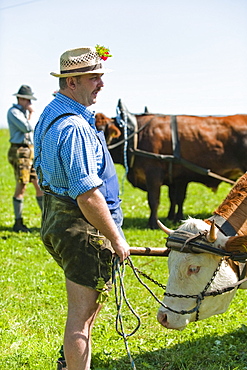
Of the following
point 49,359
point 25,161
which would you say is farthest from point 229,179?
point 49,359

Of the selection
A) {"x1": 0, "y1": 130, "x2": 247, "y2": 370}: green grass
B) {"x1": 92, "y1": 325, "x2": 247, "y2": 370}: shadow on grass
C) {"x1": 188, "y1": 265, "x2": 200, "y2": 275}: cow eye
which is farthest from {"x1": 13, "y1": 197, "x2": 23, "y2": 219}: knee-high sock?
{"x1": 188, "y1": 265, "x2": 200, "y2": 275}: cow eye

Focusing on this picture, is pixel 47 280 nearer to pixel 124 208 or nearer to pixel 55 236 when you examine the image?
pixel 55 236

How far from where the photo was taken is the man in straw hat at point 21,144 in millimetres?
9102

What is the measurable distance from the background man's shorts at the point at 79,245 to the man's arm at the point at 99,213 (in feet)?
0.55

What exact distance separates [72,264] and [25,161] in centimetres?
601

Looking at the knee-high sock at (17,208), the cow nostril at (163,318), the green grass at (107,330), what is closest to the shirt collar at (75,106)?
the cow nostril at (163,318)

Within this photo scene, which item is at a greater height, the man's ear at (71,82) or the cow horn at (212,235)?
the man's ear at (71,82)

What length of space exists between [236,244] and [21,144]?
259 inches

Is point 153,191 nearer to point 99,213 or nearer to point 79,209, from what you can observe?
point 79,209

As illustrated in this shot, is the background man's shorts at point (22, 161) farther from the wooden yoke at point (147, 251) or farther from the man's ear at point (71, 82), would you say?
the man's ear at point (71, 82)

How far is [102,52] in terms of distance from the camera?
3428 mm

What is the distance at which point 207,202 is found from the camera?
1280 cm

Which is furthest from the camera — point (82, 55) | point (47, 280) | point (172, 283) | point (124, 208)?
point (124, 208)

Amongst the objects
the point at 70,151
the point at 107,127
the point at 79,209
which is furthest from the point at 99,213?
the point at 107,127
